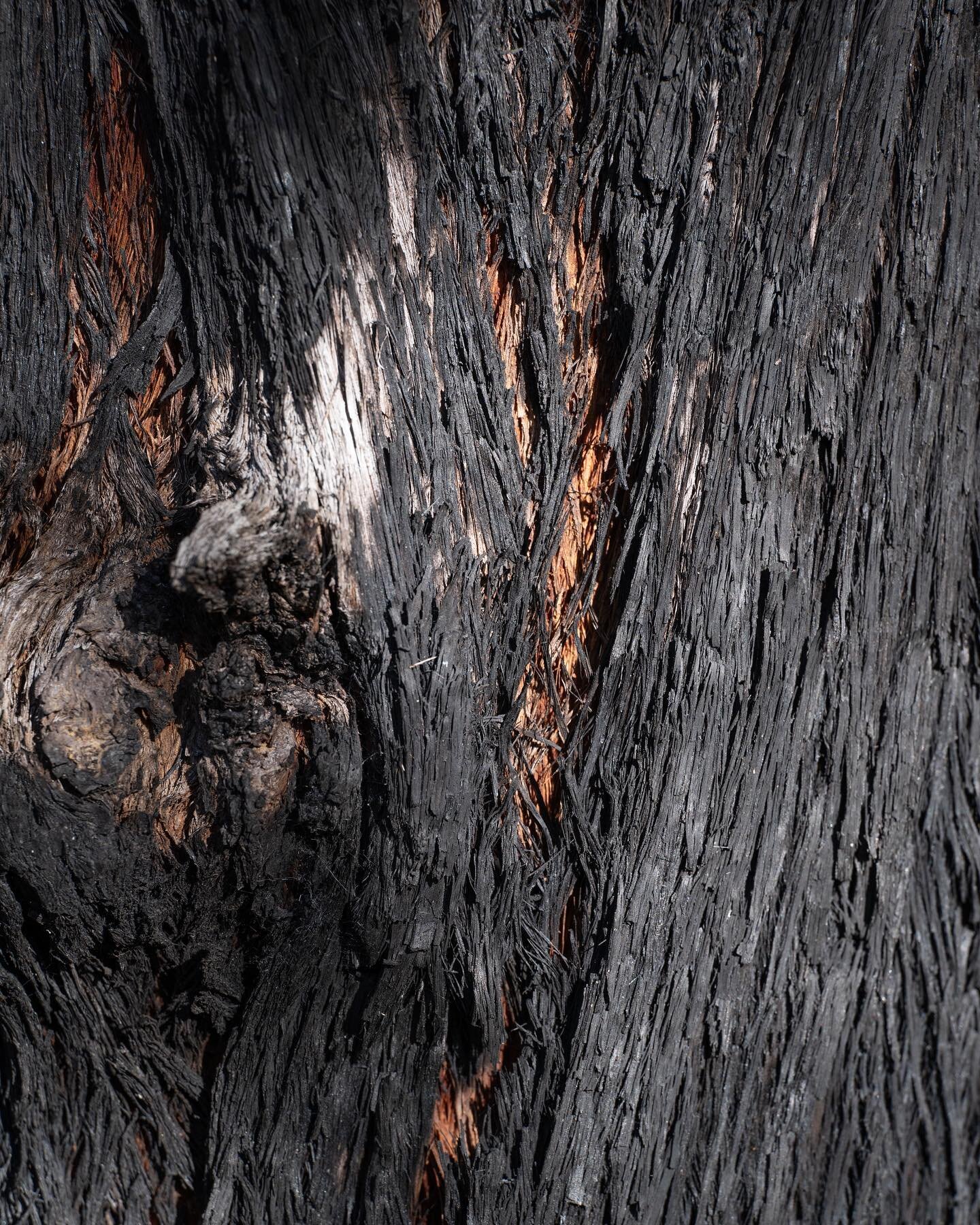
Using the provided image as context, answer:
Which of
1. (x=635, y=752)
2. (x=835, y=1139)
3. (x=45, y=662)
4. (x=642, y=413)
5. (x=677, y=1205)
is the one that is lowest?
(x=677, y=1205)

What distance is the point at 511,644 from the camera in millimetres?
1384

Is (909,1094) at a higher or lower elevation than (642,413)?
lower

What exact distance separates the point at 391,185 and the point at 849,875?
1.30m

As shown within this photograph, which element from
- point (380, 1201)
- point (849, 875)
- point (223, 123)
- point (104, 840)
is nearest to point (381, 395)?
point (223, 123)

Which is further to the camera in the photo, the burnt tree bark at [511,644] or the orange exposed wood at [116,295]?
the orange exposed wood at [116,295]

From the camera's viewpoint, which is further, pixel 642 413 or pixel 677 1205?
pixel 642 413

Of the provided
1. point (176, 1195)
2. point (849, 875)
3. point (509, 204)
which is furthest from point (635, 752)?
point (176, 1195)

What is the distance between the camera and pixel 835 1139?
1.25 metres

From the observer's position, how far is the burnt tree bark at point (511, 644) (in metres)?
1.28

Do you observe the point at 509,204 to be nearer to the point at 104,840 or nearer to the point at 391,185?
the point at 391,185

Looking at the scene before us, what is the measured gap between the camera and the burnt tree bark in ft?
4.20

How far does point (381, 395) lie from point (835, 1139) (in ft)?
4.36

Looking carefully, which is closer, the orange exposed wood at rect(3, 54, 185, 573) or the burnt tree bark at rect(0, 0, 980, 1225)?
the burnt tree bark at rect(0, 0, 980, 1225)

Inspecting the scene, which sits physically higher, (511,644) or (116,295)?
(116,295)
